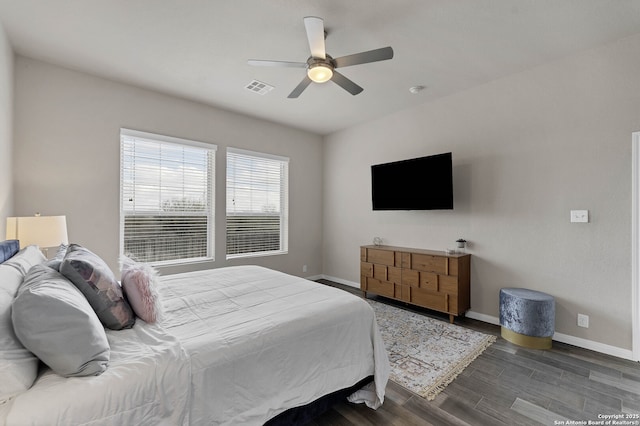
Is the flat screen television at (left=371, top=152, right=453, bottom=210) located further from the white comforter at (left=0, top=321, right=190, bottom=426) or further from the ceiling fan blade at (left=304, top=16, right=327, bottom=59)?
the white comforter at (left=0, top=321, right=190, bottom=426)

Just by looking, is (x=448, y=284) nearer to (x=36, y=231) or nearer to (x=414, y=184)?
(x=414, y=184)

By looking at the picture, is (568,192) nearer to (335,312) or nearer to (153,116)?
(335,312)

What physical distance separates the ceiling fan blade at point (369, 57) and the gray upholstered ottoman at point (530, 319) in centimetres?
263

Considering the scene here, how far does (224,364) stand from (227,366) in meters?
0.02

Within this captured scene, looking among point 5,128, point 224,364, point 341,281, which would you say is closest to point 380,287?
point 341,281

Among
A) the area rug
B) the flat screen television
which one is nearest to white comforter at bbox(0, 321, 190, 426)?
the area rug

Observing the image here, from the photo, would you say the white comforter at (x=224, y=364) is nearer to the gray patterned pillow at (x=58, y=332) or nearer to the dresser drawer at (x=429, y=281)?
the gray patterned pillow at (x=58, y=332)

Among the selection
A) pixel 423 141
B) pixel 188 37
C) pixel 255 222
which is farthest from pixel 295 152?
pixel 188 37

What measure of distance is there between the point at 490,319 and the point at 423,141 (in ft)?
8.15

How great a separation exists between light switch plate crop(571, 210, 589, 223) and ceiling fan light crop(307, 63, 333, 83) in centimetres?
278

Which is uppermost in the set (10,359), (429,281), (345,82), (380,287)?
(345,82)

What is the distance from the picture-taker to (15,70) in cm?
278

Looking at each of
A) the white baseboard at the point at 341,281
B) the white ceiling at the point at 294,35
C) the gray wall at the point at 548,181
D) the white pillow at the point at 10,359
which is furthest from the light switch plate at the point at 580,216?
the white pillow at the point at 10,359

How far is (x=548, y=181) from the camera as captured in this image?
3018 millimetres
